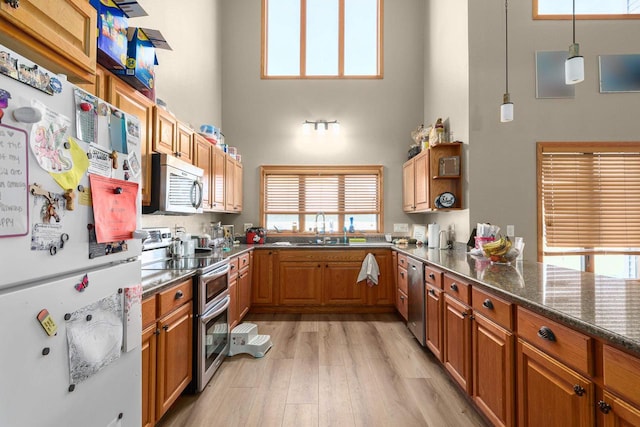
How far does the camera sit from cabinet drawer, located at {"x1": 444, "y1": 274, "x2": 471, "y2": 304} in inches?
82.6

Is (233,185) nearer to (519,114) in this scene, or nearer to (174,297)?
(174,297)

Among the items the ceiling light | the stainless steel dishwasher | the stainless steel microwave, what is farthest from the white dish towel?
the stainless steel microwave

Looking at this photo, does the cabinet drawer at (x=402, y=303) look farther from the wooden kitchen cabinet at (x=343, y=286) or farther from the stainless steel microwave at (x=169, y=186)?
the stainless steel microwave at (x=169, y=186)


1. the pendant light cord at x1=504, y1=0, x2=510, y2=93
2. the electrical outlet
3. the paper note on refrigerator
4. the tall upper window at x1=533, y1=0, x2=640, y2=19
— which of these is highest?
the tall upper window at x1=533, y1=0, x2=640, y2=19

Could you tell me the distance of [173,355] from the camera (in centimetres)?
195

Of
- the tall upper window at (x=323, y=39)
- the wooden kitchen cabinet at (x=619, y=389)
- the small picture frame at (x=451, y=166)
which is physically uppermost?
the tall upper window at (x=323, y=39)

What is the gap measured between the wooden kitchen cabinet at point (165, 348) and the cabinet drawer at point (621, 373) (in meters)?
1.87

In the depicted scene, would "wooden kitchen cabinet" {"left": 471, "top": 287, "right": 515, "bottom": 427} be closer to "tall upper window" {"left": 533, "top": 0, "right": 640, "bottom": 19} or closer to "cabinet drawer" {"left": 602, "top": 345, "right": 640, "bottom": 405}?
"cabinet drawer" {"left": 602, "top": 345, "right": 640, "bottom": 405}

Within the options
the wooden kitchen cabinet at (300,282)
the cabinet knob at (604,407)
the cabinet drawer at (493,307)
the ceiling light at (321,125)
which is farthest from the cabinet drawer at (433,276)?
the ceiling light at (321,125)

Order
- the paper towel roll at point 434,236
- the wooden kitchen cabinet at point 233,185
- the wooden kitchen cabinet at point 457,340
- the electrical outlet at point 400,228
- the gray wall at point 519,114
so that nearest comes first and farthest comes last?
the wooden kitchen cabinet at point 457,340 → the gray wall at point 519,114 → the paper towel roll at point 434,236 → the wooden kitchen cabinet at point 233,185 → the electrical outlet at point 400,228

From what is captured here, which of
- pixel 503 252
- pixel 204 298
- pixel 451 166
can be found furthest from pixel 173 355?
pixel 451 166

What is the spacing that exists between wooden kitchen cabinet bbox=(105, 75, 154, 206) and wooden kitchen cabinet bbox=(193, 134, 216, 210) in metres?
0.85

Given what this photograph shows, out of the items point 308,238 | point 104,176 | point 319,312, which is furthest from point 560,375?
point 308,238

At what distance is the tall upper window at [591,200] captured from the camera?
11.4 ft
